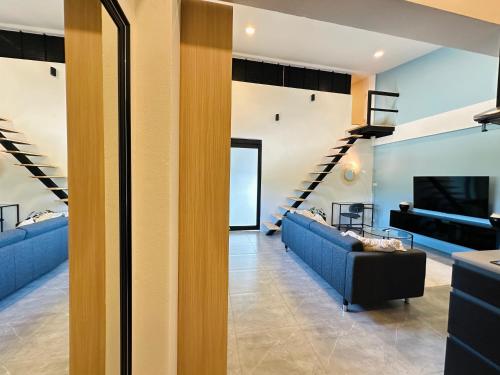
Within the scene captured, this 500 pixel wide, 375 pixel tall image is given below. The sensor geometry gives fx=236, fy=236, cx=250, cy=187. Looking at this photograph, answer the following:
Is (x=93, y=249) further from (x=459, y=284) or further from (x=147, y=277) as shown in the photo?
(x=459, y=284)

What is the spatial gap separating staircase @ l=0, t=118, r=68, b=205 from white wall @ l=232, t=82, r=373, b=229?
182 inches

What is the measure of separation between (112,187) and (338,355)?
200 cm

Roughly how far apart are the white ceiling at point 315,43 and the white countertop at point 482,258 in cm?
435

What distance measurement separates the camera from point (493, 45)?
5.89 feet

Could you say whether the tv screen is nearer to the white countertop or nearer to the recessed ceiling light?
the white countertop

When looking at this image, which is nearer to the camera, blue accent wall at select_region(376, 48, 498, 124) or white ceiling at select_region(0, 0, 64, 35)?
white ceiling at select_region(0, 0, 64, 35)

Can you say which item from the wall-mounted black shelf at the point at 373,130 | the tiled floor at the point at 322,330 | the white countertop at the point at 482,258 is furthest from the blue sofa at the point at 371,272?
the wall-mounted black shelf at the point at 373,130

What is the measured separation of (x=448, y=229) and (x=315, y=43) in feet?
14.5

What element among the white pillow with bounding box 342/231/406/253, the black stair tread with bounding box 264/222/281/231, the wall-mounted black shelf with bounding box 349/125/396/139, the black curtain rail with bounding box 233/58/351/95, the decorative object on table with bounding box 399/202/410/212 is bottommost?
the black stair tread with bounding box 264/222/281/231

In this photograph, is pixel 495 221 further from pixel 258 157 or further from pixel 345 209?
pixel 258 157

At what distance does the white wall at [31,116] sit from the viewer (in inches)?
31.6

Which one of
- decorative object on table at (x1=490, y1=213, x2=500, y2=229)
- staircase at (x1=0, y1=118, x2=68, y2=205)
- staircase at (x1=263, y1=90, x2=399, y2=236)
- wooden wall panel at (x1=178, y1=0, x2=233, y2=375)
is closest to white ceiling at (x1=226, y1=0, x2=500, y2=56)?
wooden wall panel at (x1=178, y1=0, x2=233, y2=375)

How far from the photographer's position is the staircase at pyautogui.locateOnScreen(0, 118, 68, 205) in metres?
0.90

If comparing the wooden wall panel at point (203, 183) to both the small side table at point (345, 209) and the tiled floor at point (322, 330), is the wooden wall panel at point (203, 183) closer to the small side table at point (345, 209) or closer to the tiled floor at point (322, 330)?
the tiled floor at point (322, 330)
